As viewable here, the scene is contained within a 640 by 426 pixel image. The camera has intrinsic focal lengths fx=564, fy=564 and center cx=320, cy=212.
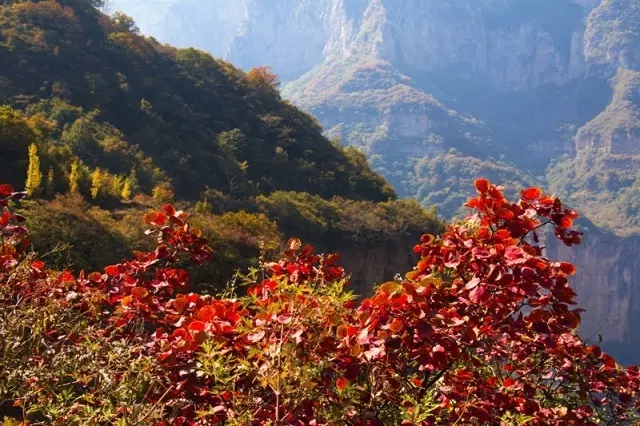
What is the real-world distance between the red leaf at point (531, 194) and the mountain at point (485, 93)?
5571 centimetres

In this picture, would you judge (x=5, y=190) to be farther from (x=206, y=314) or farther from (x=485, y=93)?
(x=485, y=93)

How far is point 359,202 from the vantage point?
17.9 meters

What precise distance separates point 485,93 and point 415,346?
108 m

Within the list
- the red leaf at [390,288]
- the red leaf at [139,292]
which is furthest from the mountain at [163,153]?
the red leaf at [390,288]

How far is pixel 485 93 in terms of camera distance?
4067 inches

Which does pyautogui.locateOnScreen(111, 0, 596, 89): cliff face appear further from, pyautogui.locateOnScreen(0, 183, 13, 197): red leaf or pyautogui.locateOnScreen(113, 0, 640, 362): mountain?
pyautogui.locateOnScreen(0, 183, 13, 197): red leaf

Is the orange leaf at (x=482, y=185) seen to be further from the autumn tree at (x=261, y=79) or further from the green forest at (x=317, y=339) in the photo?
the autumn tree at (x=261, y=79)

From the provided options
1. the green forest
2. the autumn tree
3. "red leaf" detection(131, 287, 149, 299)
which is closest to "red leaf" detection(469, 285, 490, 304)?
the green forest

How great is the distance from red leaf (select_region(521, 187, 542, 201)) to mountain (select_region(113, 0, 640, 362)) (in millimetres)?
55710

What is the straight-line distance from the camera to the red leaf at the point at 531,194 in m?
1.67

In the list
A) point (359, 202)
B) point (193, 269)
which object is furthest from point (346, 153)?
point (193, 269)

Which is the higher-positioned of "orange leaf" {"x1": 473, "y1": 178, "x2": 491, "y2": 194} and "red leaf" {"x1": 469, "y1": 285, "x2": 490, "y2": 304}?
"orange leaf" {"x1": 473, "y1": 178, "x2": 491, "y2": 194}

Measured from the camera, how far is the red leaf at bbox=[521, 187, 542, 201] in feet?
5.47

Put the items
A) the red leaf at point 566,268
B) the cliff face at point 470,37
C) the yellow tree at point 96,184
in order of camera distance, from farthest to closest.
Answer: the cliff face at point 470,37 → the yellow tree at point 96,184 → the red leaf at point 566,268
